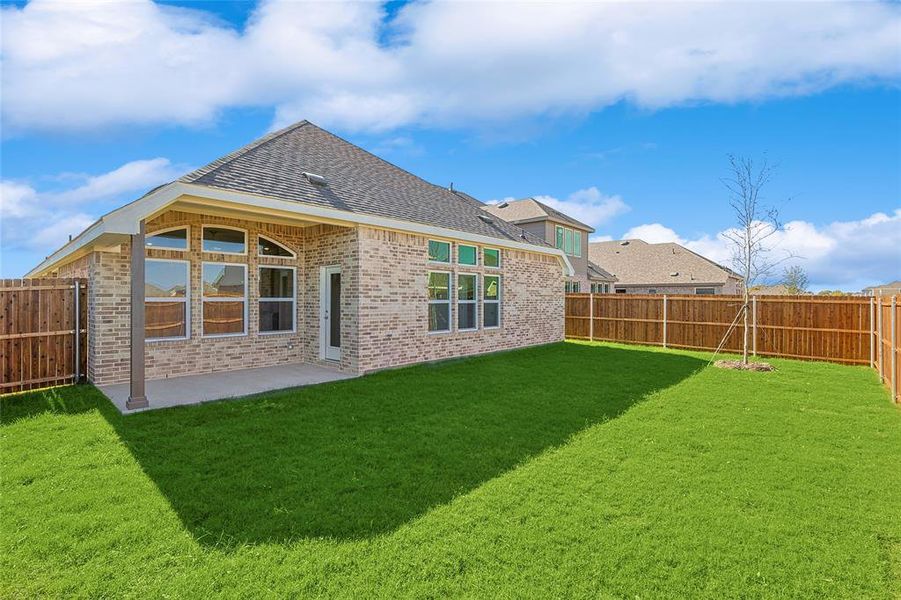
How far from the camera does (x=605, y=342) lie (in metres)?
16.6

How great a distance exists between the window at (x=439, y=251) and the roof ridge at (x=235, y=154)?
4.69 meters

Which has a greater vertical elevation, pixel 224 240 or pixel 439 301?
pixel 224 240

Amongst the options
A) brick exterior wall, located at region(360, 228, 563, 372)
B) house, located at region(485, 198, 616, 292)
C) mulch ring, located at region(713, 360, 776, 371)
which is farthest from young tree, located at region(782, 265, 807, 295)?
brick exterior wall, located at region(360, 228, 563, 372)

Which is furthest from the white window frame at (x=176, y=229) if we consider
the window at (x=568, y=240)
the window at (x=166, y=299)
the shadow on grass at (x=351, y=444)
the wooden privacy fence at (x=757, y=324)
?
the window at (x=568, y=240)

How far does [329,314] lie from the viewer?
10.2 metres

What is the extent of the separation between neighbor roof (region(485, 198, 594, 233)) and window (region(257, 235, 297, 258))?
1529 cm

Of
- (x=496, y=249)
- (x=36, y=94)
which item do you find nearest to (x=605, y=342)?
(x=496, y=249)

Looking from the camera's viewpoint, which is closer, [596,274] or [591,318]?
[591,318]

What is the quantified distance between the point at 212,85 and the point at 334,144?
387 cm

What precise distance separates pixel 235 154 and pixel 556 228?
17493mm

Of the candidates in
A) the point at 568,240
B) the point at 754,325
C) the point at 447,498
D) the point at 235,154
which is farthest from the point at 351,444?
the point at 568,240

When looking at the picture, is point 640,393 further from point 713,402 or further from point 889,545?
point 889,545

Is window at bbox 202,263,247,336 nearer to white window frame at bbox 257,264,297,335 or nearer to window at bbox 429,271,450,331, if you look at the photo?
white window frame at bbox 257,264,297,335

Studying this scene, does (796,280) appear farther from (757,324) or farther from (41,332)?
(41,332)
